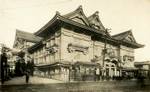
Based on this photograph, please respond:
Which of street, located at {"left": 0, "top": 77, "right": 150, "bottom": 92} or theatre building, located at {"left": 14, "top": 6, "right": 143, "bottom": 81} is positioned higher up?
theatre building, located at {"left": 14, "top": 6, "right": 143, "bottom": 81}

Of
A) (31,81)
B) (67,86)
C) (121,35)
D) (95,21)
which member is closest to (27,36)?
(31,81)

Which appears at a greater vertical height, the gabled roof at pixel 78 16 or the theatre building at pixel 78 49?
the gabled roof at pixel 78 16

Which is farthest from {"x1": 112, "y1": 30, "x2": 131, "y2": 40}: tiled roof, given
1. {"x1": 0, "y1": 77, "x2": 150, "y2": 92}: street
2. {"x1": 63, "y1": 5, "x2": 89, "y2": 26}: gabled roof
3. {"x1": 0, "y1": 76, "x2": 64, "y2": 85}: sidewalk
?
{"x1": 0, "y1": 76, "x2": 64, "y2": 85}: sidewalk

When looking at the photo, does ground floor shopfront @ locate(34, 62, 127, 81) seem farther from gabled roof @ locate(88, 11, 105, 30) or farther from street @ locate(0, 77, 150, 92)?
gabled roof @ locate(88, 11, 105, 30)

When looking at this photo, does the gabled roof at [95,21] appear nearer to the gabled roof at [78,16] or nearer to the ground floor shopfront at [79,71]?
the gabled roof at [78,16]

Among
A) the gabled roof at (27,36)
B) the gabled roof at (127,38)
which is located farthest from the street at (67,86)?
the gabled roof at (127,38)

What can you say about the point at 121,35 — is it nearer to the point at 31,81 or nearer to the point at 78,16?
the point at 78,16

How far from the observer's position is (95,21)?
2.95 metres

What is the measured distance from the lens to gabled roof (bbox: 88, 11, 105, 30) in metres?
2.86

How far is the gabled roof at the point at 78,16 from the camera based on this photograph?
8.73ft

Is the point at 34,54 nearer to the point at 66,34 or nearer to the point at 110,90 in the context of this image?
the point at 66,34

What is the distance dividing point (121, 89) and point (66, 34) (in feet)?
3.74

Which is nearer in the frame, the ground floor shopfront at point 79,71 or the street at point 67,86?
the street at point 67,86

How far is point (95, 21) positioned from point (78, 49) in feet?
1.56
